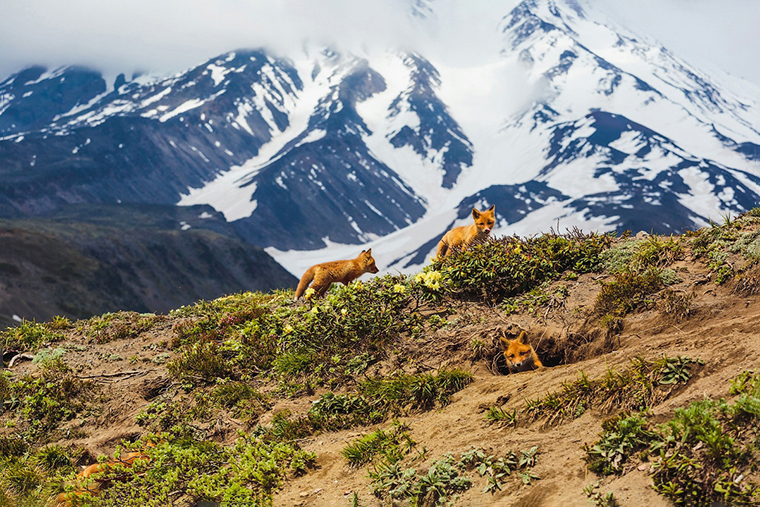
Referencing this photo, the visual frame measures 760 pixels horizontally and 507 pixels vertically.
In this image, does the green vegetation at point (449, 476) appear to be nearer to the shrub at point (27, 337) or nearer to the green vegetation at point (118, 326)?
the green vegetation at point (118, 326)

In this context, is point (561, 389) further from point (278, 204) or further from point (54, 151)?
point (54, 151)

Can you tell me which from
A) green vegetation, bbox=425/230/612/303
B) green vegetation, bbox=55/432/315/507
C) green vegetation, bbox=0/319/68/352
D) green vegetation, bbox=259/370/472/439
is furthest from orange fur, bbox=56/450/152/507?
green vegetation, bbox=0/319/68/352

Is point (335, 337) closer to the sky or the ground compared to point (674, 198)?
closer to the sky

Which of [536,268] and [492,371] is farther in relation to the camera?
[536,268]

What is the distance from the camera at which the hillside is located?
4938 mm

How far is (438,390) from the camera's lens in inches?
282

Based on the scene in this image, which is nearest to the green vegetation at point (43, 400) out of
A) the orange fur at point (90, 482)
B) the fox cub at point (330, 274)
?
the orange fur at point (90, 482)

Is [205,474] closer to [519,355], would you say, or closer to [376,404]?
[376,404]

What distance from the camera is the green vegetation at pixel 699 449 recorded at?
414 centimetres

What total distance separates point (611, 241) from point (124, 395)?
8074 millimetres

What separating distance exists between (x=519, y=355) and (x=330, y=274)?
4789 millimetres

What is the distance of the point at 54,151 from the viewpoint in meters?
163

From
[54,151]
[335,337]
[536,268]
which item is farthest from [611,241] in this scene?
[54,151]

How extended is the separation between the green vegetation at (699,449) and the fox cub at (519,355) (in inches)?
99.4
